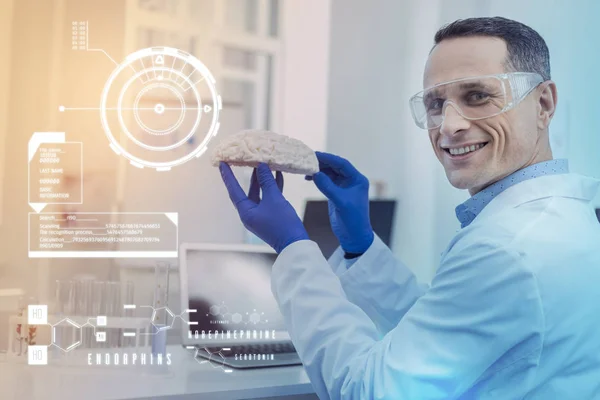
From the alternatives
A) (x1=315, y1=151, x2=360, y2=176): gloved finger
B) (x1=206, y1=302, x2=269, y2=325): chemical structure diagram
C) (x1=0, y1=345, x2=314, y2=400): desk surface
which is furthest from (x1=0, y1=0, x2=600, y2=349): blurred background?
(x1=315, y1=151, x2=360, y2=176): gloved finger

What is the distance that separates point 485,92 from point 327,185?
1.44 ft

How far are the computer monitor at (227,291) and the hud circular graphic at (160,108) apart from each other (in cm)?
31

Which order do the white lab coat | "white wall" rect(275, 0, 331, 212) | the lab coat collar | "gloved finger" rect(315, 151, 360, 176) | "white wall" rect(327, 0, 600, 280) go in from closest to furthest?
the white lab coat → the lab coat collar → "gloved finger" rect(315, 151, 360, 176) → "white wall" rect(275, 0, 331, 212) → "white wall" rect(327, 0, 600, 280)

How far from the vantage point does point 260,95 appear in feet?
6.65

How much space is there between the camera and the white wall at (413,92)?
2.33 m

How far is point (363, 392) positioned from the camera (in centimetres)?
102

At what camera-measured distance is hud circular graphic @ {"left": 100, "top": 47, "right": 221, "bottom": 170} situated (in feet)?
5.93

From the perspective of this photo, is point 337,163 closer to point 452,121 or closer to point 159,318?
point 452,121

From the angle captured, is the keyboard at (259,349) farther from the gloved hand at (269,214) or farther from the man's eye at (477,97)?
the man's eye at (477,97)

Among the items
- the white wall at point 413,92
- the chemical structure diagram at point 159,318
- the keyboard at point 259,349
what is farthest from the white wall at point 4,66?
the white wall at point 413,92

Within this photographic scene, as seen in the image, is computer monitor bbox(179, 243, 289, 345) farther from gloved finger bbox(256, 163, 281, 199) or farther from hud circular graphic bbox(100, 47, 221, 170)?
gloved finger bbox(256, 163, 281, 199)

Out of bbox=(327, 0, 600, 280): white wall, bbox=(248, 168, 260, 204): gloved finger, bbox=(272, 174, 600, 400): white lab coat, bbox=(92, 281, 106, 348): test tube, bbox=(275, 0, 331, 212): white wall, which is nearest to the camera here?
bbox=(272, 174, 600, 400): white lab coat

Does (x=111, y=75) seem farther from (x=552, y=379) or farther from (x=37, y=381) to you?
(x=552, y=379)

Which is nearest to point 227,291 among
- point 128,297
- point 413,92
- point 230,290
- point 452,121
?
point 230,290
